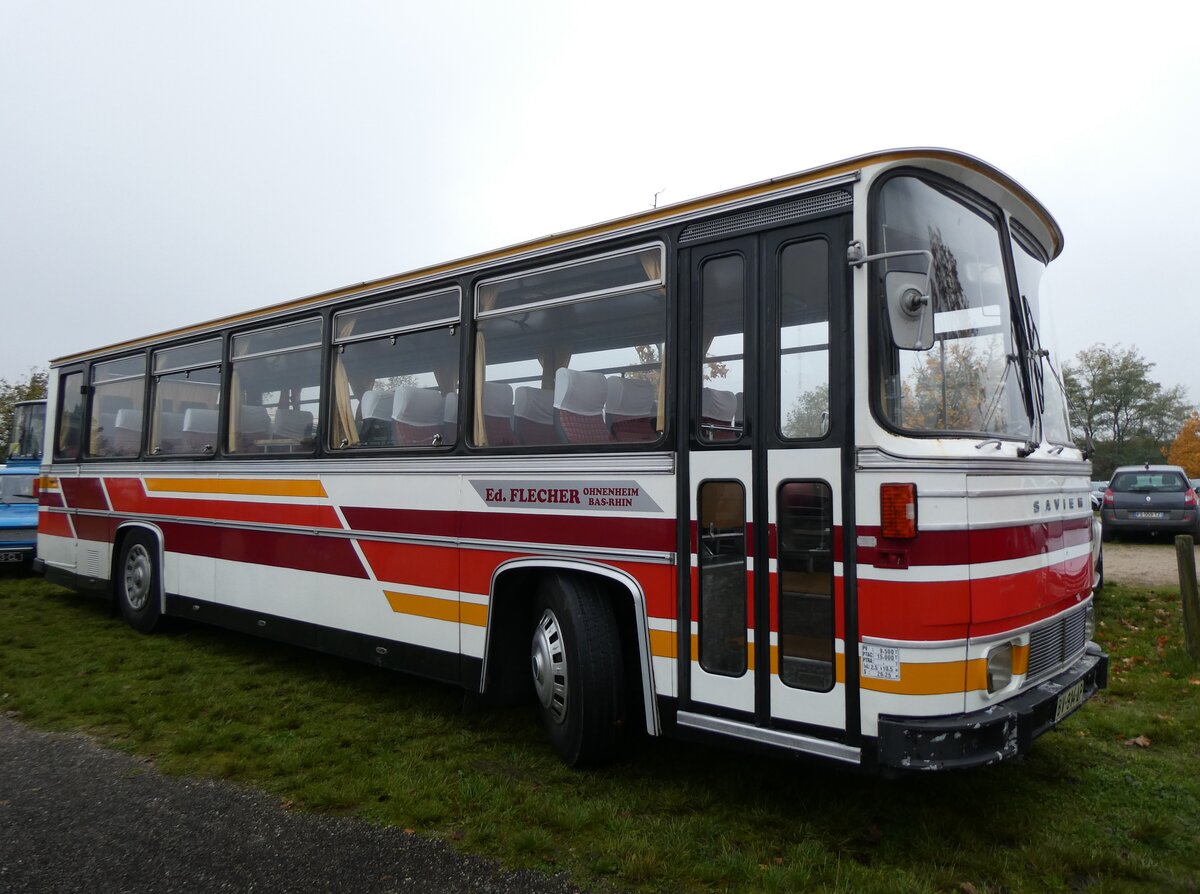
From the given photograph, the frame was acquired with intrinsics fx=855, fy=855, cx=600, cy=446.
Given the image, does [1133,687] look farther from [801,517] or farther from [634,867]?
[634,867]

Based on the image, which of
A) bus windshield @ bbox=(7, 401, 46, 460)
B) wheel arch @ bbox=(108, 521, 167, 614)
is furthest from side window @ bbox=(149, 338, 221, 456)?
bus windshield @ bbox=(7, 401, 46, 460)

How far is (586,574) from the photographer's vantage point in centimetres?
479

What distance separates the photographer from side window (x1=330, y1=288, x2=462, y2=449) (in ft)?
18.5

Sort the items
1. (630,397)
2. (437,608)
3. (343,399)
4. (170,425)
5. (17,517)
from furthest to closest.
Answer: (17,517) → (170,425) → (343,399) → (437,608) → (630,397)

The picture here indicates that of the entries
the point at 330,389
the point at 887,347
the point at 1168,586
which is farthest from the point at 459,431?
the point at 1168,586

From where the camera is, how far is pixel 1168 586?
35.3 ft

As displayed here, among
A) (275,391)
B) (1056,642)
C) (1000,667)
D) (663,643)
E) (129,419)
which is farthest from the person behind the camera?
(129,419)

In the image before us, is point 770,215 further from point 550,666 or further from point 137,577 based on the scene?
point 137,577

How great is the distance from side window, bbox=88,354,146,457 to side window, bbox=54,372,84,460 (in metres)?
0.29

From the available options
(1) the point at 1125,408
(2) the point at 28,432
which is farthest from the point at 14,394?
(1) the point at 1125,408

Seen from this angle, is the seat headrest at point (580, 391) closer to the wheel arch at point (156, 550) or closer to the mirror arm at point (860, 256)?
the mirror arm at point (860, 256)

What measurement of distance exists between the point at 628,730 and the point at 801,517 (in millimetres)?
1650

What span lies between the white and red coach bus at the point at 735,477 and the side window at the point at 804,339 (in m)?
0.01

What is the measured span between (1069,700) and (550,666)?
2.64 metres
